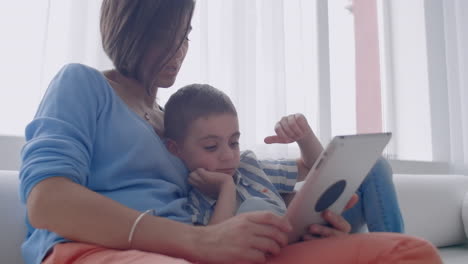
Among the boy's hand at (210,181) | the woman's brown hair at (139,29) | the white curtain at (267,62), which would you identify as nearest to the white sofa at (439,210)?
the white curtain at (267,62)

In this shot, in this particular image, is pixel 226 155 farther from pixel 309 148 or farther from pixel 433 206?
pixel 433 206

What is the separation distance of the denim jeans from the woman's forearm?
45cm

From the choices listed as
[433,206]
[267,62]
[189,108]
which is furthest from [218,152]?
[433,206]

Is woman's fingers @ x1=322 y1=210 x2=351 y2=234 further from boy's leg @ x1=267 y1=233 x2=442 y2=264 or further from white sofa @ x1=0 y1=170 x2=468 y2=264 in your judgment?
white sofa @ x1=0 y1=170 x2=468 y2=264

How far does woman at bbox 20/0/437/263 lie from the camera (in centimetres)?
62

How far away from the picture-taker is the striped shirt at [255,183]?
858 mm

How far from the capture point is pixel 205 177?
0.86 metres

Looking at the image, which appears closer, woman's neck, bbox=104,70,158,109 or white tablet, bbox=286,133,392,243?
white tablet, bbox=286,133,392,243

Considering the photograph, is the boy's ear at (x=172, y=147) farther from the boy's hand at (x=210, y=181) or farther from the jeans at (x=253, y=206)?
the jeans at (x=253, y=206)

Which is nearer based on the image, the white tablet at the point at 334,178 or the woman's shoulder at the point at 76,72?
the white tablet at the point at 334,178

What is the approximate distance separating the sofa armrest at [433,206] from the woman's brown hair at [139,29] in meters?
1.22

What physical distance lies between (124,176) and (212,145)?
220 mm

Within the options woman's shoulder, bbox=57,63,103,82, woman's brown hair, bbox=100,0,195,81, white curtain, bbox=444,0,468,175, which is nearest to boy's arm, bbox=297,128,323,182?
woman's brown hair, bbox=100,0,195,81

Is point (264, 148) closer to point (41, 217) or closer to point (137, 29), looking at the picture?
point (137, 29)
